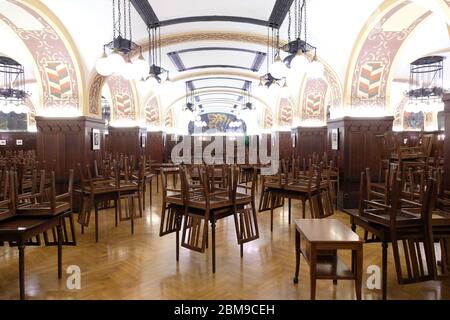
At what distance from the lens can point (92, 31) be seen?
5609 millimetres

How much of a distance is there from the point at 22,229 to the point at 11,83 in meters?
11.1

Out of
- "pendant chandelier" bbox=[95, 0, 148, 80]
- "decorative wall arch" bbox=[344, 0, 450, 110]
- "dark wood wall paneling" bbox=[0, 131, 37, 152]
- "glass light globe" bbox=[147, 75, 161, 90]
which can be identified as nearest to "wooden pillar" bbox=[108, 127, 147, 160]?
"glass light globe" bbox=[147, 75, 161, 90]

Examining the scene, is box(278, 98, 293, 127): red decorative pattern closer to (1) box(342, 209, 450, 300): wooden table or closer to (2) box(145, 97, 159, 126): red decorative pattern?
(2) box(145, 97, 159, 126): red decorative pattern

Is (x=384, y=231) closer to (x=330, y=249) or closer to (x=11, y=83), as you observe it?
(x=330, y=249)

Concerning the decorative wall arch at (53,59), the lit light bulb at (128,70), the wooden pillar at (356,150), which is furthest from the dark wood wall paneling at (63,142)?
the wooden pillar at (356,150)

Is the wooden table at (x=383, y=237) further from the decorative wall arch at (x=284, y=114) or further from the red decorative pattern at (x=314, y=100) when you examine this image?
the decorative wall arch at (x=284, y=114)

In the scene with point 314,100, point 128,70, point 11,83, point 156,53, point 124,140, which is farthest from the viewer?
point 11,83

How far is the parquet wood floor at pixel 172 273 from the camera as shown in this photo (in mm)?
2830

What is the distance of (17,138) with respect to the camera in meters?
14.3

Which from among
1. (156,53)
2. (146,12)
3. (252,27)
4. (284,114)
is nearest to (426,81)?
(284,114)

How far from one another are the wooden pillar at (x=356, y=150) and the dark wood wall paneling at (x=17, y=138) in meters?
14.5

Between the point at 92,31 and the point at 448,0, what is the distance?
5.72 meters
